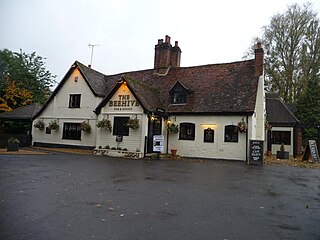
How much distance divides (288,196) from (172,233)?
4.80 meters

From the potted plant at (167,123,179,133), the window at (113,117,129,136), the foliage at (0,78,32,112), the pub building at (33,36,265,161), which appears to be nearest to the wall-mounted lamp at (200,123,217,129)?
the pub building at (33,36,265,161)

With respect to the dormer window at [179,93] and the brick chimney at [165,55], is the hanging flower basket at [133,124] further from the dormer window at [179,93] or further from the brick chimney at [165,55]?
the brick chimney at [165,55]

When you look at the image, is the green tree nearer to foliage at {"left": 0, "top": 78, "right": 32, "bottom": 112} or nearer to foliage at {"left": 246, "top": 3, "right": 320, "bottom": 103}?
foliage at {"left": 0, "top": 78, "right": 32, "bottom": 112}

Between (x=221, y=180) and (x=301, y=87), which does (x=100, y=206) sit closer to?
(x=221, y=180)

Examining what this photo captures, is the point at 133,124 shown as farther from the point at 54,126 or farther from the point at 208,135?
the point at 54,126

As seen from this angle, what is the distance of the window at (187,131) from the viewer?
19.3m

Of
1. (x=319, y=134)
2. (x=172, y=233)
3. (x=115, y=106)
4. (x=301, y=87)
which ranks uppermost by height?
(x=301, y=87)

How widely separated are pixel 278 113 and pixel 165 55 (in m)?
12.8

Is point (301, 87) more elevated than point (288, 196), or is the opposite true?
point (301, 87)

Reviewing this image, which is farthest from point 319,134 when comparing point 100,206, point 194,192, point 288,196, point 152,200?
point 100,206

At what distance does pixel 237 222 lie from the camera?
199 inches

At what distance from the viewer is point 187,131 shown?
64.1ft

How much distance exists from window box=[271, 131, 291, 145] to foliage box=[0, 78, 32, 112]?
27.4m

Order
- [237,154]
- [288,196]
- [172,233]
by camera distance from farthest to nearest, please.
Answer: [237,154] → [288,196] → [172,233]
